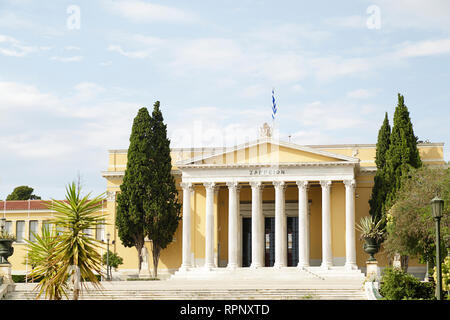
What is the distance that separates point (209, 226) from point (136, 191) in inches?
229

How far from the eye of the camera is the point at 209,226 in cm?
5044

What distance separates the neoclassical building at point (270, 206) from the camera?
49.2m

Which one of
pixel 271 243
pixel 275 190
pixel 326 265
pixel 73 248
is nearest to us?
pixel 73 248

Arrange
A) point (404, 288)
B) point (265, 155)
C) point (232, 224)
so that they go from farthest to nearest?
point (265, 155), point (232, 224), point (404, 288)

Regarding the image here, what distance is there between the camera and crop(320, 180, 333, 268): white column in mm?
48812

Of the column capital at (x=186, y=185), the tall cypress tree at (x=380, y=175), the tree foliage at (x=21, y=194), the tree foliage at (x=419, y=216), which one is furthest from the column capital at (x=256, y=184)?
the tree foliage at (x=21, y=194)

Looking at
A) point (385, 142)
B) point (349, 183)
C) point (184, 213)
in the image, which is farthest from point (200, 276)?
point (385, 142)

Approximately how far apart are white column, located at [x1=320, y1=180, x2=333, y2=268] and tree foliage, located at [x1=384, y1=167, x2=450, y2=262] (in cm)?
899

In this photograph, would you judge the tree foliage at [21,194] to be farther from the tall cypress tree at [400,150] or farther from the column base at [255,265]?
the tall cypress tree at [400,150]

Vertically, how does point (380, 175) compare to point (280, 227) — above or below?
above

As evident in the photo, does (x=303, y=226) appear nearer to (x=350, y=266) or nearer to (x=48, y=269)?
(x=350, y=266)

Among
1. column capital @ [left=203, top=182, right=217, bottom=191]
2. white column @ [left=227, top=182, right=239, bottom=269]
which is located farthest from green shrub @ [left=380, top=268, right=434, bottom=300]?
column capital @ [left=203, top=182, right=217, bottom=191]

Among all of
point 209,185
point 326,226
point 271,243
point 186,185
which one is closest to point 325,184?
point 326,226

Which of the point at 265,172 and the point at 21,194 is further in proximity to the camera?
the point at 21,194
